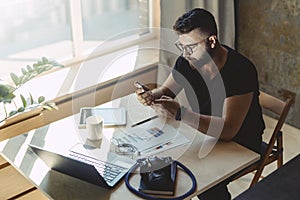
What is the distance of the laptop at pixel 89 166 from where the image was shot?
5.16 ft

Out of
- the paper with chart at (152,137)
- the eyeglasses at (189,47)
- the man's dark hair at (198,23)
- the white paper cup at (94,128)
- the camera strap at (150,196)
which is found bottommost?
the camera strap at (150,196)

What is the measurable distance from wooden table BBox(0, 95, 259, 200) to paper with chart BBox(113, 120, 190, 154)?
0.11 feet

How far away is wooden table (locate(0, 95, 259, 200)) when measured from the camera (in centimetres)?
159

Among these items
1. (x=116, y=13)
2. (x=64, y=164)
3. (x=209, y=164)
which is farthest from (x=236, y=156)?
(x=116, y=13)

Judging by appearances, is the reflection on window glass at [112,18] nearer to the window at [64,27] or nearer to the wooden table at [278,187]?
Answer: the window at [64,27]

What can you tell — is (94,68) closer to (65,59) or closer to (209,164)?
(65,59)

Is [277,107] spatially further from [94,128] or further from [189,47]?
[94,128]

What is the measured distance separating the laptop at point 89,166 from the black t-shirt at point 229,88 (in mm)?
522

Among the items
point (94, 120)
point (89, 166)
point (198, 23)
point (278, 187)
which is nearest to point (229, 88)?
point (198, 23)

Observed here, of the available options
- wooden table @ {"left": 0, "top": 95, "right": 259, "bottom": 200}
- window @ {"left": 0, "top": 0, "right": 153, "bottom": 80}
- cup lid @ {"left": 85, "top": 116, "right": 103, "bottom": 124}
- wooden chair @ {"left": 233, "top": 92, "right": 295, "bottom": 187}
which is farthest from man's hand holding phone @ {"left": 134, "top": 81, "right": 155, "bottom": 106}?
window @ {"left": 0, "top": 0, "right": 153, "bottom": 80}

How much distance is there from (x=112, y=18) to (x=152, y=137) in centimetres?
149

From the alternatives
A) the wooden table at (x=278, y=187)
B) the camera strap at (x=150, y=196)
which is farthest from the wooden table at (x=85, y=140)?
the wooden table at (x=278, y=187)

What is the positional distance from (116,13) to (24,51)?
0.68m

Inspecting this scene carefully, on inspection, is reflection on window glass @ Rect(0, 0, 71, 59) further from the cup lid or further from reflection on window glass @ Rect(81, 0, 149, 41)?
the cup lid
